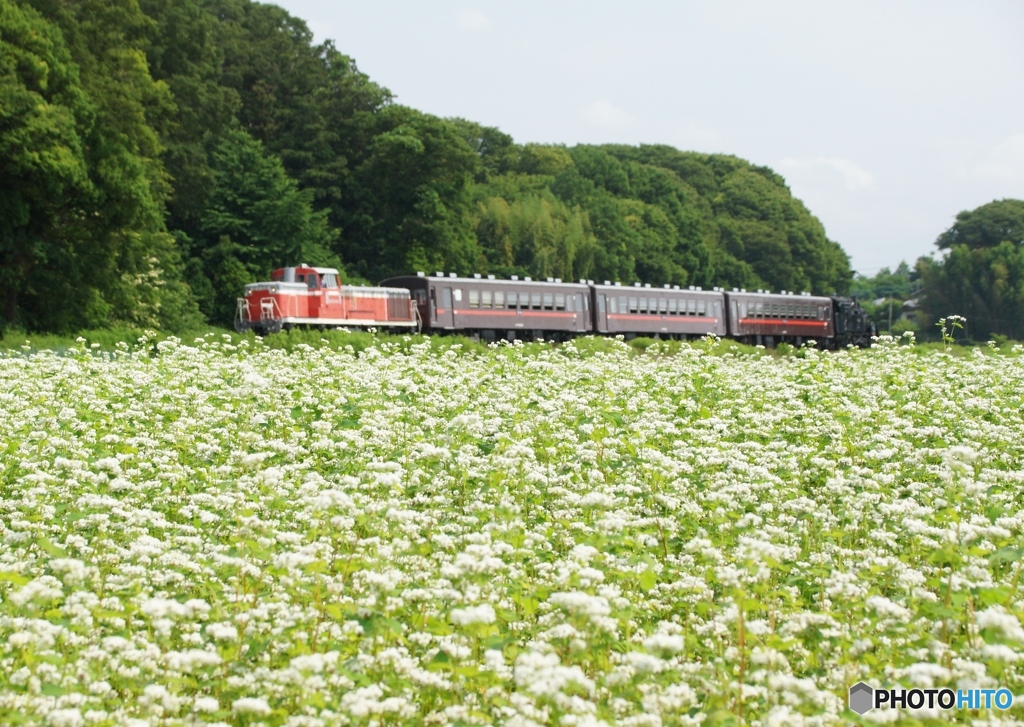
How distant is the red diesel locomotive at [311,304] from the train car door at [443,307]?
3.95ft

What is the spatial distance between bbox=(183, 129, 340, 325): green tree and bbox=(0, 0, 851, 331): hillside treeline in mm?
93

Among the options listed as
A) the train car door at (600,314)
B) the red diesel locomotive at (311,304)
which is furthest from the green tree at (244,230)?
the train car door at (600,314)

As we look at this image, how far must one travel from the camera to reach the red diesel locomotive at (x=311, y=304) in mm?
31266

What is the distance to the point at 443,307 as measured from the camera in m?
36.2

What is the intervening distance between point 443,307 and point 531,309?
3.81 m

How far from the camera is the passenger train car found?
32.1 meters

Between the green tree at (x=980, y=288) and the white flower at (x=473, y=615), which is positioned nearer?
the white flower at (x=473, y=615)

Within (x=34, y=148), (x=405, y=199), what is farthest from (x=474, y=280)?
(x=405, y=199)

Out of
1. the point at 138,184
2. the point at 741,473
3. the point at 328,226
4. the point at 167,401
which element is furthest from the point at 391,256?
the point at 741,473

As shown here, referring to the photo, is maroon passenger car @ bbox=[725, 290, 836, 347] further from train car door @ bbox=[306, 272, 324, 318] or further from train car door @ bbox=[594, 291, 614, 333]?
train car door @ bbox=[306, 272, 324, 318]

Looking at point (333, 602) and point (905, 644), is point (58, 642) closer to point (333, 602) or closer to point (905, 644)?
point (333, 602)

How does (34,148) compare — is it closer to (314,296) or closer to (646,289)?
(314,296)

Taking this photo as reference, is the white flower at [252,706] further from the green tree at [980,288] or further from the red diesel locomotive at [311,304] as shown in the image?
the green tree at [980,288]

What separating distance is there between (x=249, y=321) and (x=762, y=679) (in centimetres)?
2865
